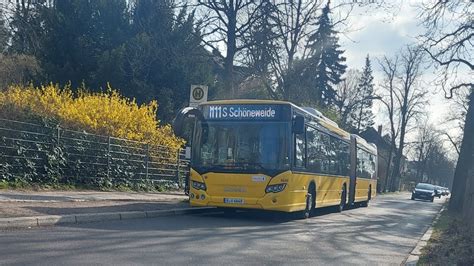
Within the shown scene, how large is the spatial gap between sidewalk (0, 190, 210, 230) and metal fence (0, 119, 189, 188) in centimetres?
98

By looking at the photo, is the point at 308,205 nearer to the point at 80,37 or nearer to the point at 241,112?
the point at 241,112

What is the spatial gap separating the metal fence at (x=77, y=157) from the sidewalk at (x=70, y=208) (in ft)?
3.21

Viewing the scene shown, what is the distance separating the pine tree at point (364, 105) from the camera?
72.5m

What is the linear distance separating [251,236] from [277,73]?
21193 millimetres

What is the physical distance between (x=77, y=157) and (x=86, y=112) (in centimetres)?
235

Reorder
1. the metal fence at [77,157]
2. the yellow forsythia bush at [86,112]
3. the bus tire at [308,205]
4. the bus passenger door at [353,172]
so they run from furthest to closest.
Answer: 1. the bus passenger door at [353,172]
2. the yellow forsythia bush at [86,112]
3. the bus tire at [308,205]
4. the metal fence at [77,157]

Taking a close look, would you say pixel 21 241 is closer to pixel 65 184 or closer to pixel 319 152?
pixel 65 184

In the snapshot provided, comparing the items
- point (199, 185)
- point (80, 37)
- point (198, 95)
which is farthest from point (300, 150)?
point (80, 37)

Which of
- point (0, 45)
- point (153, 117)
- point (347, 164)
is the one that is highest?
point (0, 45)

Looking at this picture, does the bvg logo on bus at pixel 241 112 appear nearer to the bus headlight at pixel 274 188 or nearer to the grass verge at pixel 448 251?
the bus headlight at pixel 274 188

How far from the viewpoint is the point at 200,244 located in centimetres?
1005

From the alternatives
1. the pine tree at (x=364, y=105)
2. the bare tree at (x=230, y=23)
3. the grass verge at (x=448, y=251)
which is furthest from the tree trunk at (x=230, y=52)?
the pine tree at (x=364, y=105)

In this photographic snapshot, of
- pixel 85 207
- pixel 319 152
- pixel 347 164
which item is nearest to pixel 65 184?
pixel 85 207

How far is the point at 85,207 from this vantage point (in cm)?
1348
